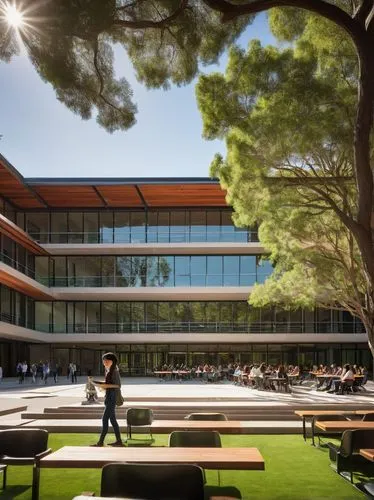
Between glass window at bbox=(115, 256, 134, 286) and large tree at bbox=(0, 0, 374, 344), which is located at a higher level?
large tree at bbox=(0, 0, 374, 344)

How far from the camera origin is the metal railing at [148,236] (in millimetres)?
42281

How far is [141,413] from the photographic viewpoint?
10.9m

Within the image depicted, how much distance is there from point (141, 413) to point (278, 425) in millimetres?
4337

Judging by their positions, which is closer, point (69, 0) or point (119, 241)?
point (69, 0)

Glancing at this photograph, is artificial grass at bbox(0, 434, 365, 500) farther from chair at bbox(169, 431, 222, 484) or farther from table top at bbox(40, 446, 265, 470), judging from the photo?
chair at bbox(169, 431, 222, 484)

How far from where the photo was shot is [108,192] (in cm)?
4059

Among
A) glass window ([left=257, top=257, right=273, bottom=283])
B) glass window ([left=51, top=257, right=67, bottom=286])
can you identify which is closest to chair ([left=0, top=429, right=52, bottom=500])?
glass window ([left=257, top=257, right=273, bottom=283])

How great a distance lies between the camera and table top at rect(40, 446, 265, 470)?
20.3ft

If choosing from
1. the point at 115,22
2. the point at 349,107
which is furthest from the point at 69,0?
the point at 349,107

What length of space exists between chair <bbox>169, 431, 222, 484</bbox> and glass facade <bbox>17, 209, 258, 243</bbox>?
115ft

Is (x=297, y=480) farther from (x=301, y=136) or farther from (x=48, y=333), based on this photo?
(x=48, y=333)

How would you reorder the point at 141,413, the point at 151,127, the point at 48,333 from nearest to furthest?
the point at 141,413
the point at 151,127
the point at 48,333

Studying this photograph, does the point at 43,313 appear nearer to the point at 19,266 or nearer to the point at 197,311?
the point at 19,266

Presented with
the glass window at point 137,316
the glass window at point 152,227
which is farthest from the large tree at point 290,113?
the glass window at point 137,316
